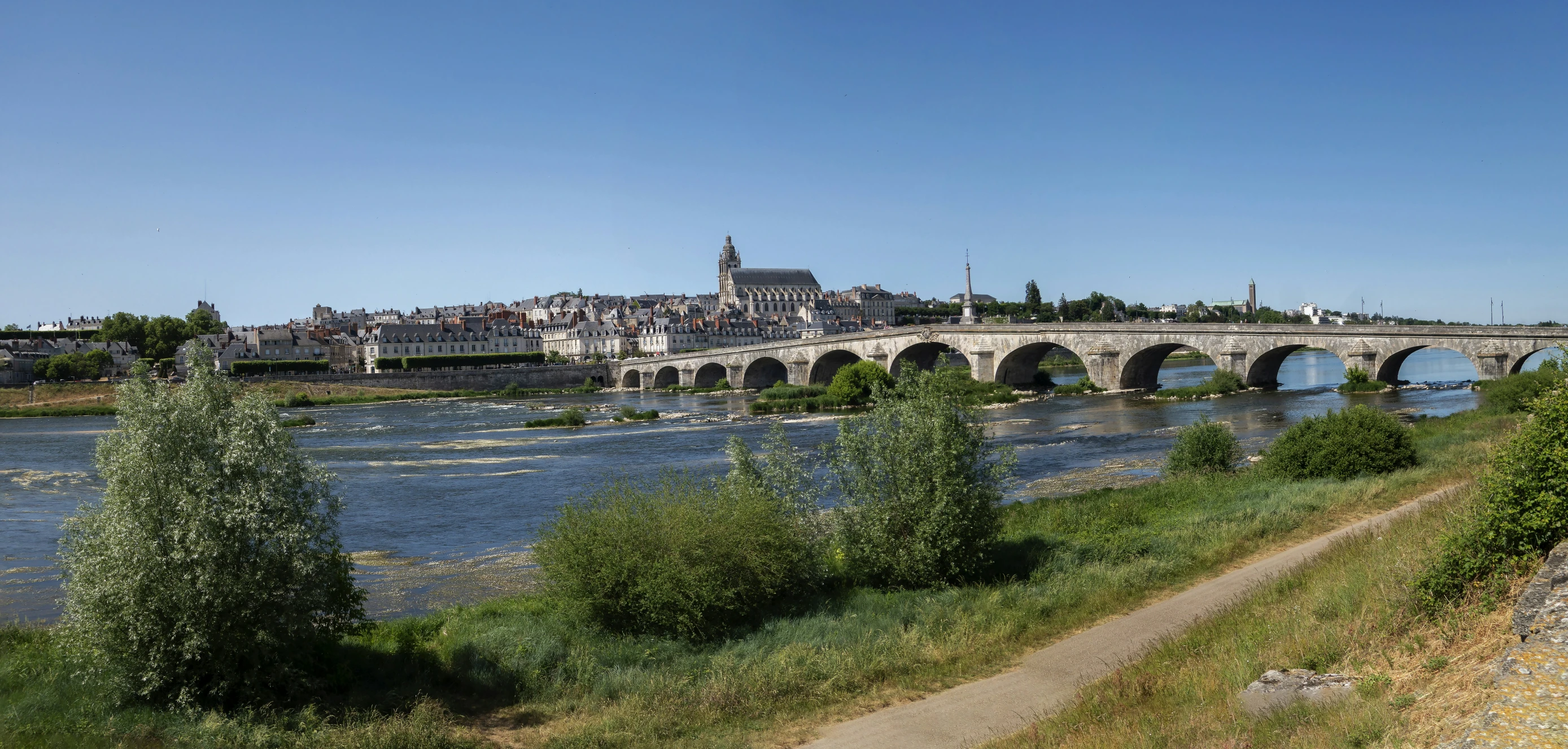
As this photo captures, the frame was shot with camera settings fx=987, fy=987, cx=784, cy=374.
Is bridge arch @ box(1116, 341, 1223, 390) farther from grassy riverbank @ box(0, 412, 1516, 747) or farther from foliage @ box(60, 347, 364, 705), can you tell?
foliage @ box(60, 347, 364, 705)

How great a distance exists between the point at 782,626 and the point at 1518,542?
673 centimetres

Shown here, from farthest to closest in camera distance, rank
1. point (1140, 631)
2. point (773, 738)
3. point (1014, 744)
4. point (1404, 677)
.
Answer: point (1140, 631), point (773, 738), point (1014, 744), point (1404, 677)

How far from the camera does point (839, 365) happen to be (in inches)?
2926

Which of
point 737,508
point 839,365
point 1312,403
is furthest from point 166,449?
point 839,365

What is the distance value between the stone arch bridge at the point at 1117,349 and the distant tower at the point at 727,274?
291 feet

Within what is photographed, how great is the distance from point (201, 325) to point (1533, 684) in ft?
401

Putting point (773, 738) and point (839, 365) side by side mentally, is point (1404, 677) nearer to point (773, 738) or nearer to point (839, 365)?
point (773, 738)

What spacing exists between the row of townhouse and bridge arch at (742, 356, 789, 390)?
50.7 metres

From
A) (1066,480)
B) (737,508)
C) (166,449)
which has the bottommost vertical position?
(1066,480)

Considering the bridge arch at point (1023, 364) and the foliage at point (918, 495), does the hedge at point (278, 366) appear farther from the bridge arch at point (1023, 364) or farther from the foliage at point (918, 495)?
the foliage at point (918, 495)

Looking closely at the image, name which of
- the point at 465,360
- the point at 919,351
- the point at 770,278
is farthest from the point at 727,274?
the point at 919,351

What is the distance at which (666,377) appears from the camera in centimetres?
8681

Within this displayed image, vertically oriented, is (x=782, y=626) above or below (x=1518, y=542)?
below

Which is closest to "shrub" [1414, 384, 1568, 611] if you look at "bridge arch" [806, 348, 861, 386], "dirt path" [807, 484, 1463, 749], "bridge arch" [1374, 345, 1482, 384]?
"dirt path" [807, 484, 1463, 749]
